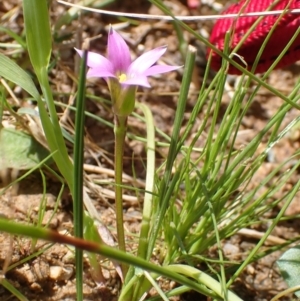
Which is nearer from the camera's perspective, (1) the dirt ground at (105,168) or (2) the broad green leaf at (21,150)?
(1) the dirt ground at (105,168)

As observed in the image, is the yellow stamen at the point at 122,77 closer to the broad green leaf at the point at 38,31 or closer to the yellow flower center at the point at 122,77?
the yellow flower center at the point at 122,77

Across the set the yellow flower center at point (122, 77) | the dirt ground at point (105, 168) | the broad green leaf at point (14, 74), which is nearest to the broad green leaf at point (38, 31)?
the broad green leaf at point (14, 74)

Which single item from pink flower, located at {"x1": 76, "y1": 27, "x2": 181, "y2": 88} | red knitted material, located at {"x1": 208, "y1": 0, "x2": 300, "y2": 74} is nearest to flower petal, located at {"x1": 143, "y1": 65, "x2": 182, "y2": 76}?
pink flower, located at {"x1": 76, "y1": 27, "x2": 181, "y2": 88}

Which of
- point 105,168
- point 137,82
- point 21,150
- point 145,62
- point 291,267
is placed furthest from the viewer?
point 105,168

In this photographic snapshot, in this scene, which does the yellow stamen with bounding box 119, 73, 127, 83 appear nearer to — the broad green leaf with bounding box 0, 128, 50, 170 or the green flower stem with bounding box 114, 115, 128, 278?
the green flower stem with bounding box 114, 115, 128, 278

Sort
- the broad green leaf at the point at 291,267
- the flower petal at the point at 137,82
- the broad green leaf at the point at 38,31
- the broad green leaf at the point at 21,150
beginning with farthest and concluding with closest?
the broad green leaf at the point at 21,150, the broad green leaf at the point at 291,267, the broad green leaf at the point at 38,31, the flower petal at the point at 137,82

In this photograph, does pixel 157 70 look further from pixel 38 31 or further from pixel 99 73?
pixel 38 31

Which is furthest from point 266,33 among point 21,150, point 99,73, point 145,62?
point 21,150

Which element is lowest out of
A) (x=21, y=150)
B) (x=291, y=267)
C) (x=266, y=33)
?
(x=291, y=267)
